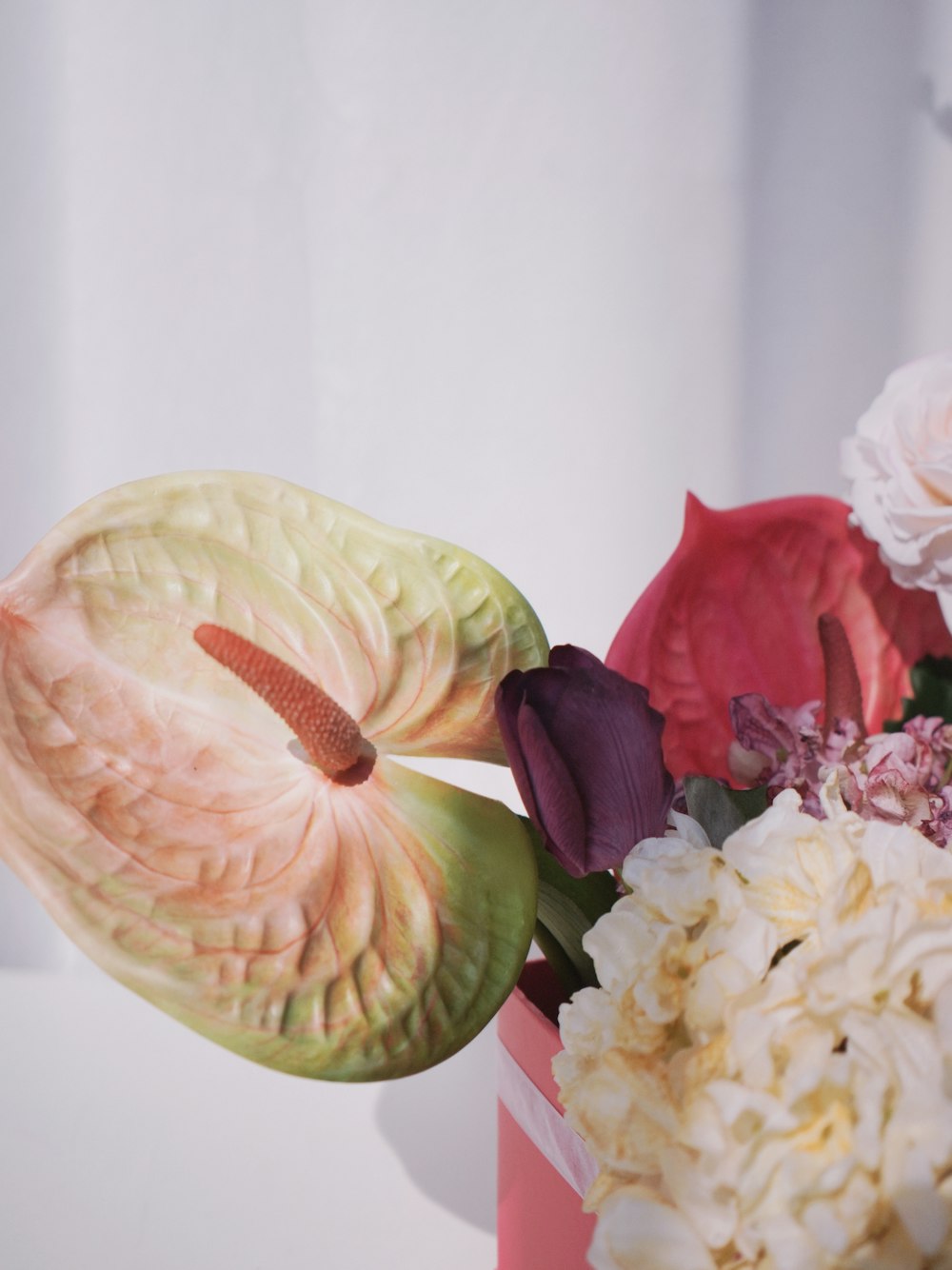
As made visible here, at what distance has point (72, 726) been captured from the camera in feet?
0.99

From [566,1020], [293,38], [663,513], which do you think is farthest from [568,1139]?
[293,38]

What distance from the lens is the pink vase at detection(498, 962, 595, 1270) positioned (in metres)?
0.34

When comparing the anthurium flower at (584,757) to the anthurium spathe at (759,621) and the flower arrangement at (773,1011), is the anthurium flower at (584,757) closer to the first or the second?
the flower arrangement at (773,1011)

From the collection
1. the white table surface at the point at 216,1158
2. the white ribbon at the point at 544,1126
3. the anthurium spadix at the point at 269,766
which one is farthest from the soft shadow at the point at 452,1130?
the anthurium spadix at the point at 269,766

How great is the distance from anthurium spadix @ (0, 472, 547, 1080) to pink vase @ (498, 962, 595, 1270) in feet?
0.19

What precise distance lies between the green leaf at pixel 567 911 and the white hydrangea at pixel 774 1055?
0.08 meters

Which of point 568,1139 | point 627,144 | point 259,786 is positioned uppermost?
point 627,144

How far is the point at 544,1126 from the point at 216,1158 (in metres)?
0.23

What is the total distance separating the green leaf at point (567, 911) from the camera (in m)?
0.35

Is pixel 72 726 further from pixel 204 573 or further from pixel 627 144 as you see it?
pixel 627 144

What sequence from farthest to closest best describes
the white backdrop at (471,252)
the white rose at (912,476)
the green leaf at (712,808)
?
the white backdrop at (471,252), the white rose at (912,476), the green leaf at (712,808)

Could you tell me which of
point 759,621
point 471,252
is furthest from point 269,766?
point 471,252

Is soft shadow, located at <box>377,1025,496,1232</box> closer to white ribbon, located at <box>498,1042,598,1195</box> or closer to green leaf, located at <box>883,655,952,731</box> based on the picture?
white ribbon, located at <box>498,1042,598,1195</box>

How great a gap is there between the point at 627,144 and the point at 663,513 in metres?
0.22
